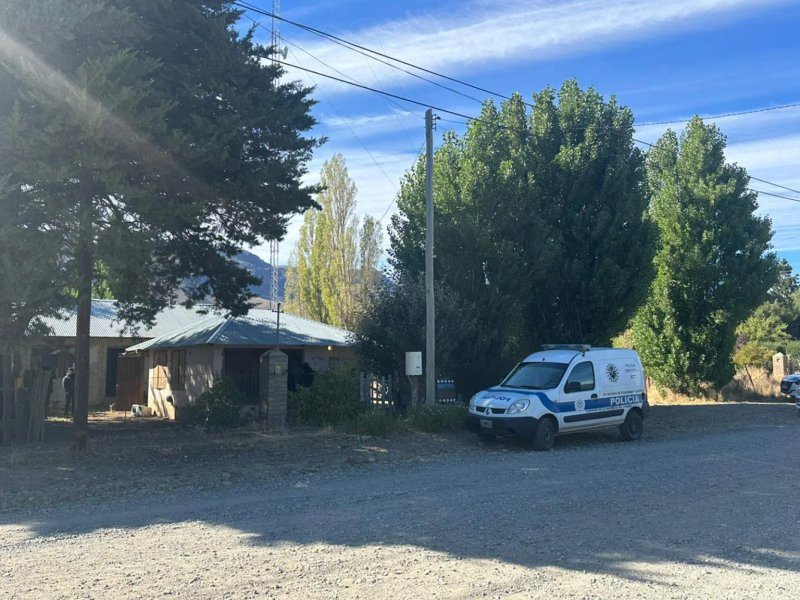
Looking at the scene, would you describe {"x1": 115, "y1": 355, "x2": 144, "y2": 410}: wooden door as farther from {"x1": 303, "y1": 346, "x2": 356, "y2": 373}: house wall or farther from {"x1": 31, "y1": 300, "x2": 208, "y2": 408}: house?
{"x1": 303, "y1": 346, "x2": 356, "y2": 373}: house wall

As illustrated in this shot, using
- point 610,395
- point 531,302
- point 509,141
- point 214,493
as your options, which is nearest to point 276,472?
point 214,493

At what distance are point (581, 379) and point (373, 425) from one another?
15.2 ft

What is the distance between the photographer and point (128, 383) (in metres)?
25.4

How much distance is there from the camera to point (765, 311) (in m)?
48.1

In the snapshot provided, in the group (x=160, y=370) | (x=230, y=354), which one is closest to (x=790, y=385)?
(x=230, y=354)

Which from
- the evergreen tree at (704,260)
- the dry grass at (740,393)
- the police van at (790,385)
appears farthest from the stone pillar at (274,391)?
the police van at (790,385)

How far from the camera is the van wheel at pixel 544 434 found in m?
14.0

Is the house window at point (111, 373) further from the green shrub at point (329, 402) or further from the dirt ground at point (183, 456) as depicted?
the green shrub at point (329, 402)

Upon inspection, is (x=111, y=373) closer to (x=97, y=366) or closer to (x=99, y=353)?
(x=97, y=366)

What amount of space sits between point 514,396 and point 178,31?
31.8ft

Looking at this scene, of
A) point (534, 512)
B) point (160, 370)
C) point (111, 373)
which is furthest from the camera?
point (111, 373)

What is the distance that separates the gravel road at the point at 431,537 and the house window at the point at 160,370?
46.9 feet

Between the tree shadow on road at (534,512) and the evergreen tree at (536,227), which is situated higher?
the evergreen tree at (536,227)

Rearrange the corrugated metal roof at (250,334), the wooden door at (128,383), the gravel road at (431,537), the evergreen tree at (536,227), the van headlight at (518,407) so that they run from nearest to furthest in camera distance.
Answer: the gravel road at (431,537), the van headlight at (518,407), the evergreen tree at (536,227), the corrugated metal roof at (250,334), the wooden door at (128,383)
